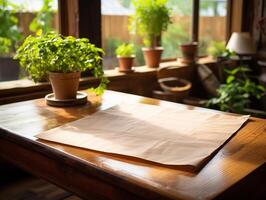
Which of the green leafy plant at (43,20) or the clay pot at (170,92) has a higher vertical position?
the green leafy plant at (43,20)

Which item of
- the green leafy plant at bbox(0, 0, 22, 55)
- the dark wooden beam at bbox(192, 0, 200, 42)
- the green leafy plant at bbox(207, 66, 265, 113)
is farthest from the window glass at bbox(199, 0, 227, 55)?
the green leafy plant at bbox(0, 0, 22, 55)

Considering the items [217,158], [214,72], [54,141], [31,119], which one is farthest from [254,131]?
[214,72]

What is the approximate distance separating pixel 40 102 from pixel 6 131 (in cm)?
51

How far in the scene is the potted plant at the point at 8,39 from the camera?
274 cm

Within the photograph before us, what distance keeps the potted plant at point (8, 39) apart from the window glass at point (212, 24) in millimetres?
2292

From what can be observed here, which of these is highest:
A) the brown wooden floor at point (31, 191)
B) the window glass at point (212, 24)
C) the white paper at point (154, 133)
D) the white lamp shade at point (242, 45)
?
the window glass at point (212, 24)

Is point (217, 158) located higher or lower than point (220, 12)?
lower

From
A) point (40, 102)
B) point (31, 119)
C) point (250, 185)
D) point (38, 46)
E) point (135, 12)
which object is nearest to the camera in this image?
point (250, 185)

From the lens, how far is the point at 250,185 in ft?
3.34

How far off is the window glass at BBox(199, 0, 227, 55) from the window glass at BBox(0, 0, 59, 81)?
2.01 meters

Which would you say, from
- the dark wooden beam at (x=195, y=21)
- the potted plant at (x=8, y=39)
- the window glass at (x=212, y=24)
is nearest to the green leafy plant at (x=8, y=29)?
the potted plant at (x=8, y=39)

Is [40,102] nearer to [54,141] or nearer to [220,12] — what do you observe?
[54,141]

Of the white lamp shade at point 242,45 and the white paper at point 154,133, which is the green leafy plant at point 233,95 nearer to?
the white lamp shade at point 242,45

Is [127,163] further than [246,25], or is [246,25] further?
[246,25]
